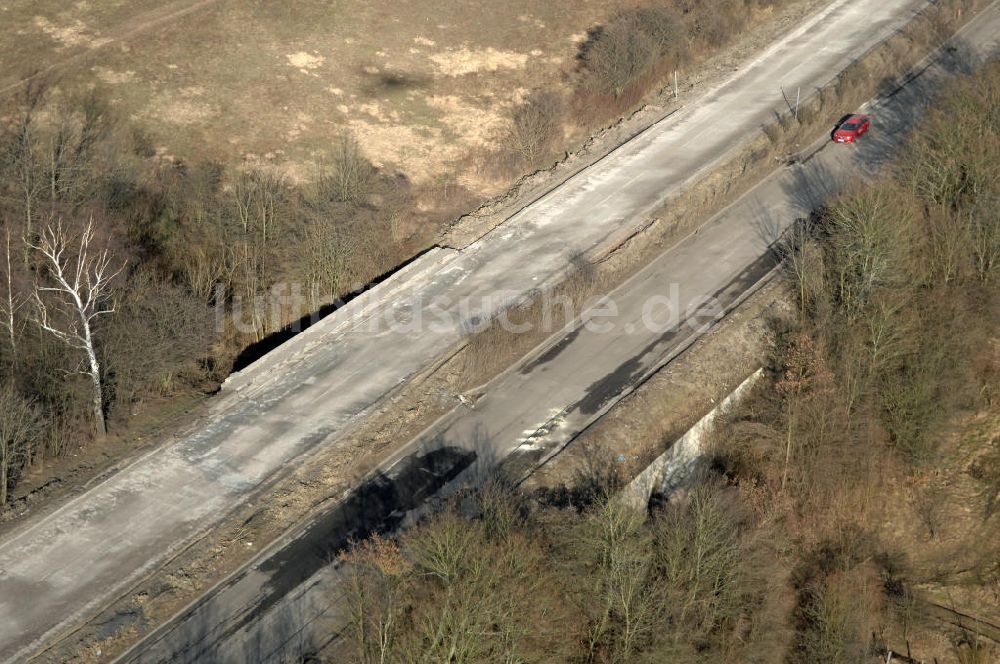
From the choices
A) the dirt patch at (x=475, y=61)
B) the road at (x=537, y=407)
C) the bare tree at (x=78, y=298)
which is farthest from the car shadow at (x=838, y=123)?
the bare tree at (x=78, y=298)

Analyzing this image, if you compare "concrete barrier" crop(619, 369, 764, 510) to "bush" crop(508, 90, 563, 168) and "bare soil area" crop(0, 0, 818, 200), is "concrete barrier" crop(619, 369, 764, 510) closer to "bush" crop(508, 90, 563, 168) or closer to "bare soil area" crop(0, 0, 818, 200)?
"bare soil area" crop(0, 0, 818, 200)

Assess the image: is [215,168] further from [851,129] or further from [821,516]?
[821,516]

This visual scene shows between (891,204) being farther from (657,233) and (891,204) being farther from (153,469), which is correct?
(153,469)

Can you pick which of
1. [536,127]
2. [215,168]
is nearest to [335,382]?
[215,168]

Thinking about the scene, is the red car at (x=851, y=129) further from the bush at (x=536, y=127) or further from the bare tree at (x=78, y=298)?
the bare tree at (x=78, y=298)

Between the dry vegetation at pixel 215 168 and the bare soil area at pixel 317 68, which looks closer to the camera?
the dry vegetation at pixel 215 168

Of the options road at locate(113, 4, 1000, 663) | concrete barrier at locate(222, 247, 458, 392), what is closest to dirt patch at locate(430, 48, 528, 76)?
concrete barrier at locate(222, 247, 458, 392)
